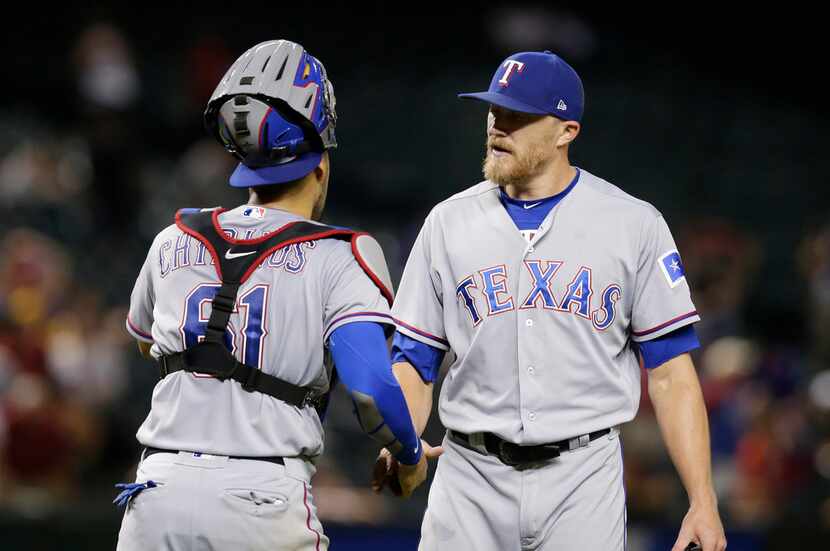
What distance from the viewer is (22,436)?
7.71m

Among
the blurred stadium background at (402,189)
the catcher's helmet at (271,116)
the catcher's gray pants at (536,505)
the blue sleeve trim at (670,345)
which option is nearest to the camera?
the catcher's helmet at (271,116)

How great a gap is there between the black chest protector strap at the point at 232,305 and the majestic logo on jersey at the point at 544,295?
23.0 inches

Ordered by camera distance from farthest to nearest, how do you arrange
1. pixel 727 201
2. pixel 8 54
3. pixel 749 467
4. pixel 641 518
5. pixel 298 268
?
pixel 8 54 → pixel 727 201 → pixel 749 467 → pixel 641 518 → pixel 298 268

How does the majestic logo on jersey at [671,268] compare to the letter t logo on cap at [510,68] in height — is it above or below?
below

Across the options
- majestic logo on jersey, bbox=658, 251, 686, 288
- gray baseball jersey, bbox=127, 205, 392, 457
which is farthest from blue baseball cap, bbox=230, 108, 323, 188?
majestic logo on jersey, bbox=658, 251, 686, 288

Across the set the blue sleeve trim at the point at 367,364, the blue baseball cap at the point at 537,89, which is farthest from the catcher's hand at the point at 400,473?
the blue baseball cap at the point at 537,89

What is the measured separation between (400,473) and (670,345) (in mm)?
937

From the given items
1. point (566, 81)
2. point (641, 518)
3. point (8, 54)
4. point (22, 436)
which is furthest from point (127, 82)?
point (566, 81)

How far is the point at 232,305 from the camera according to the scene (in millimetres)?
3422

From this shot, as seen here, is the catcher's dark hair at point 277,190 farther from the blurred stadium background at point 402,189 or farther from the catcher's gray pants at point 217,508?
the blurred stadium background at point 402,189

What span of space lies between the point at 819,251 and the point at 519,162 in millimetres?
5022

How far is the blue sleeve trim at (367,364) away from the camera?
344cm

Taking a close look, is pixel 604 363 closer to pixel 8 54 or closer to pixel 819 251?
pixel 819 251

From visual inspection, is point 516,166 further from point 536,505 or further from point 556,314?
point 536,505
